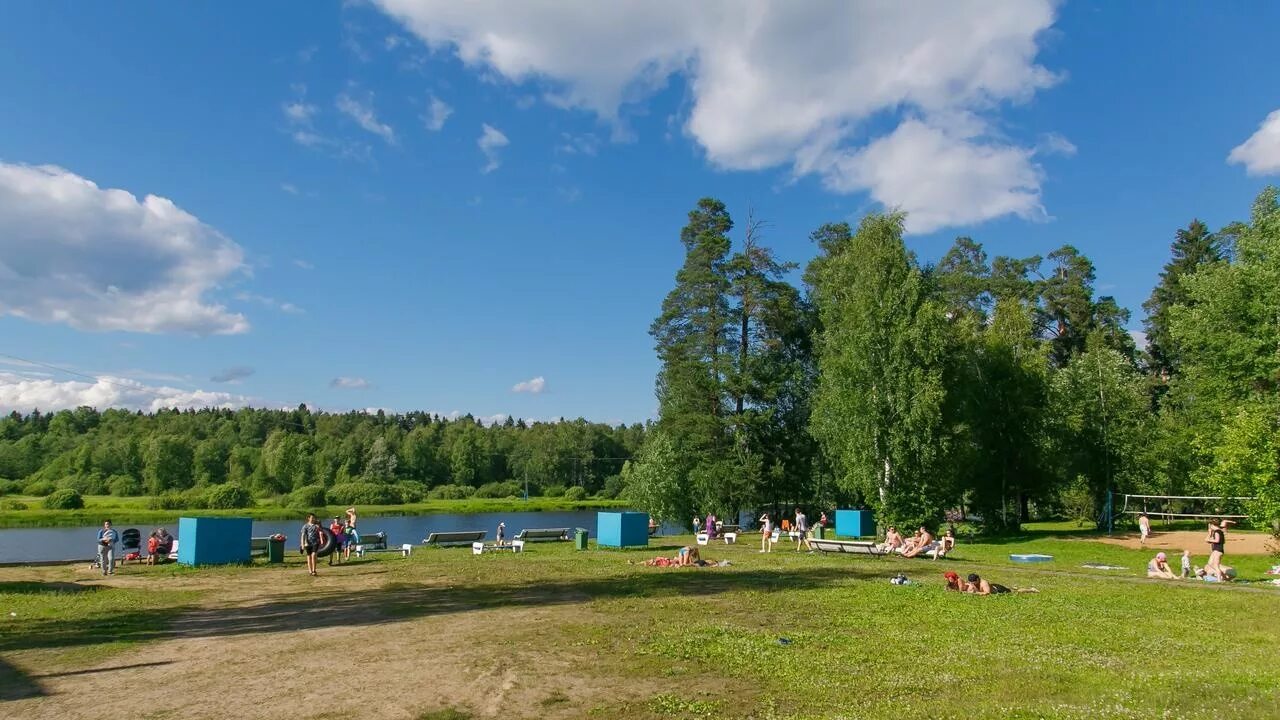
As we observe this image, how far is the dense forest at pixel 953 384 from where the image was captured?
3384 cm

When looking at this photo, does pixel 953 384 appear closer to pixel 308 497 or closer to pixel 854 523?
pixel 854 523

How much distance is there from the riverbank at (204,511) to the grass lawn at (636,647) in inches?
1105

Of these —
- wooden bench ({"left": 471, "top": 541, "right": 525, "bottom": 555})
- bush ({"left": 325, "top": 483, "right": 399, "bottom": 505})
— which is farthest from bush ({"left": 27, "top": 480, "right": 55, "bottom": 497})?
wooden bench ({"left": 471, "top": 541, "right": 525, "bottom": 555})

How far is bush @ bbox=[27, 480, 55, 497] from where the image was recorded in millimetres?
85812

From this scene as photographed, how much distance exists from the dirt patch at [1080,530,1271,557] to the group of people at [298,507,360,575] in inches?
1081

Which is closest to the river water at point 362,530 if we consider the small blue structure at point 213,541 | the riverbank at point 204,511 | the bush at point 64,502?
the riverbank at point 204,511

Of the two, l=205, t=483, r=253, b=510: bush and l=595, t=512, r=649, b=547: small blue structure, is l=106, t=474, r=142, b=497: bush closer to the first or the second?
l=205, t=483, r=253, b=510: bush

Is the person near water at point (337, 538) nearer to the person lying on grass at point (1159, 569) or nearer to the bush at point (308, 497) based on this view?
the person lying on grass at point (1159, 569)

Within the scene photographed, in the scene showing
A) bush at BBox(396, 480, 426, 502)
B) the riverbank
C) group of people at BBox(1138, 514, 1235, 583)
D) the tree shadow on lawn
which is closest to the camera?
the tree shadow on lawn

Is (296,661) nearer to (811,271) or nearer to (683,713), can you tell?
(683,713)

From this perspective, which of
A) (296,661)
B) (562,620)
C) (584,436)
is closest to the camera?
(296,661)

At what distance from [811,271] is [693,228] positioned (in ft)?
28.4

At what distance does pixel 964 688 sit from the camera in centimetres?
872

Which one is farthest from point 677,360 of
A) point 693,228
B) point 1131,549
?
point 1131,549
